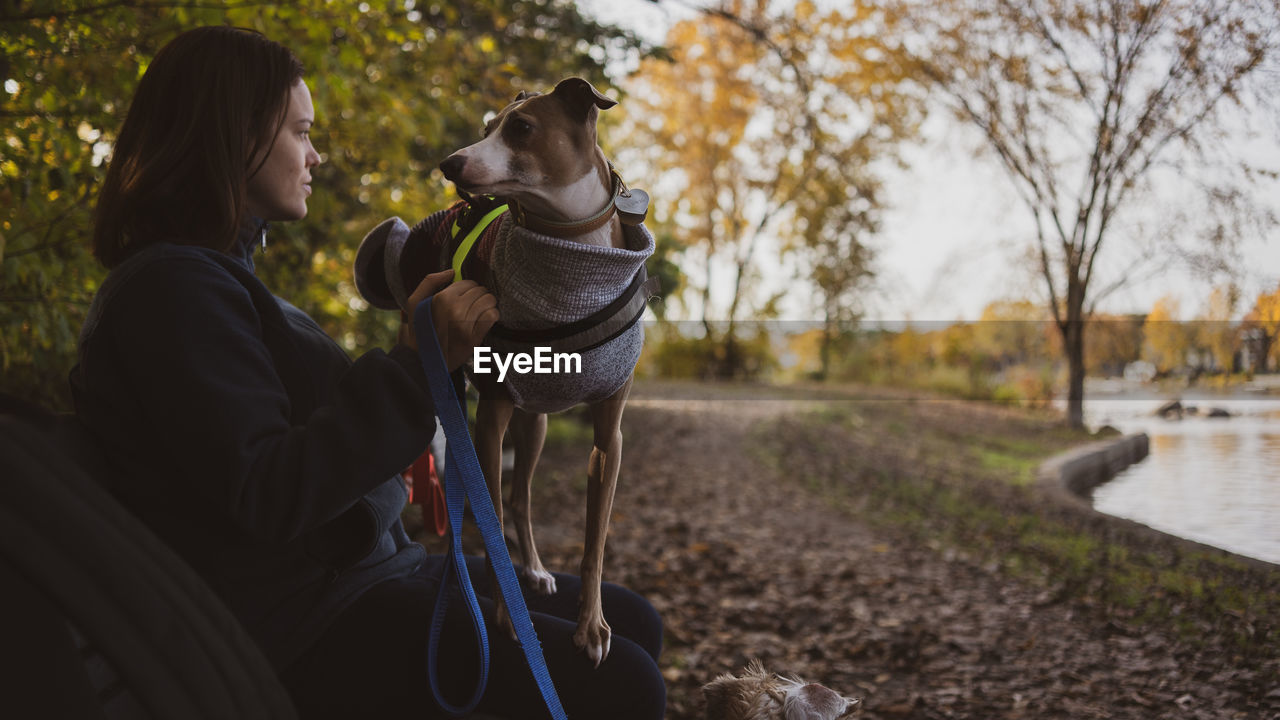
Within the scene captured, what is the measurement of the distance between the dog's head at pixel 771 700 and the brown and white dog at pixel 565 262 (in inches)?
19.1

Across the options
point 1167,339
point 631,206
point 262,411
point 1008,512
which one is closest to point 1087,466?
point 1008,512

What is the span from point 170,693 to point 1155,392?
174 inches

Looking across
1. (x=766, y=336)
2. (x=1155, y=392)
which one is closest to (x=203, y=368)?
(x=1155, y=392)

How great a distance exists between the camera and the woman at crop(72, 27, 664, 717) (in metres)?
1.17

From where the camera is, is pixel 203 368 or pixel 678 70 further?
pixel 678 70

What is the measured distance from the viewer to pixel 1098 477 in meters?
6.21

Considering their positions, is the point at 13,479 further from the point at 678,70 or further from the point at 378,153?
the point at 678,70

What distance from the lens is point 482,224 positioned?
53.5 inches

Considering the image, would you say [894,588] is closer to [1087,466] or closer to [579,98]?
[1087,466]

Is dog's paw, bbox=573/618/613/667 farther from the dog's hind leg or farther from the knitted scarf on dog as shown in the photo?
the knitted scarf on dog

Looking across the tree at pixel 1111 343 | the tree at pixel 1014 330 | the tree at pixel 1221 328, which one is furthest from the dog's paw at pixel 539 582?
the tree at pixel 1014 330

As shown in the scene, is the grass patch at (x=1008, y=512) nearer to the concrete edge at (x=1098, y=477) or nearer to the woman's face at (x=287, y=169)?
the concrete edge at (x=1098, y=477)

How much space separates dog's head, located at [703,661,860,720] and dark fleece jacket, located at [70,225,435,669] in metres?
0.92

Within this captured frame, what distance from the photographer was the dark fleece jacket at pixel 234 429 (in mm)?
1155
